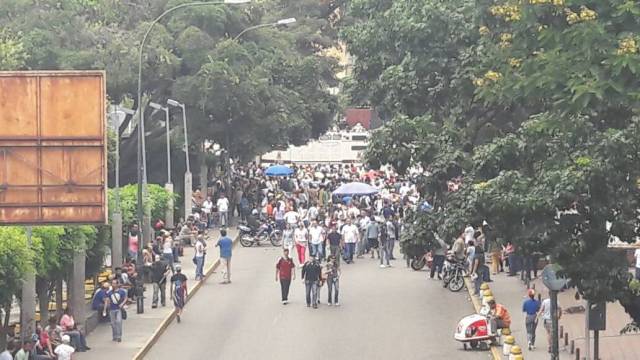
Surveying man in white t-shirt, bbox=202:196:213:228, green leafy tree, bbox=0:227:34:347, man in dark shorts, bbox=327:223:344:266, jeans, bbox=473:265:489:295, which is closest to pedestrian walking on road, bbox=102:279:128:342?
green leafy tree, bbox=0:227:34:347

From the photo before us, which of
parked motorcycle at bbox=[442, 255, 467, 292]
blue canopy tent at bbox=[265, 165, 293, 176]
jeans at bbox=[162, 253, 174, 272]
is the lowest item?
parked motorcycle at bbox=[442, 255, 467, 292]

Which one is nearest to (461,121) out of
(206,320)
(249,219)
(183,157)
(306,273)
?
(306,273)

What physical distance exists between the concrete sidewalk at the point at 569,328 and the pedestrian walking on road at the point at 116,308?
25.5ft

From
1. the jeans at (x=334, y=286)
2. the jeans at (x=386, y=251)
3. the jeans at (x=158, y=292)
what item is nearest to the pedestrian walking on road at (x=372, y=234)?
the jeans at (x=386, y=251)

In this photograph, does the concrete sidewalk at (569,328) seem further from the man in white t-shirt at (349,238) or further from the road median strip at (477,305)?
the man in white t-shirt at (349,238)

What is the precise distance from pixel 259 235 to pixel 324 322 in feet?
52.4

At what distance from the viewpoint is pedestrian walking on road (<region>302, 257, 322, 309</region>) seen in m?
31.2

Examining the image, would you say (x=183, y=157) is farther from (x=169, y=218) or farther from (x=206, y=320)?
(x=206, y=320)

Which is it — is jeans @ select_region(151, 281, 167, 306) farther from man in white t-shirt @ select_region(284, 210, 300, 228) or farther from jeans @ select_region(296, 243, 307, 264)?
man in white t-shirt @ select_region(284, 210, 300, 228)

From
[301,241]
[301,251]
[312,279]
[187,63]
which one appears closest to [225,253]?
[301,241]

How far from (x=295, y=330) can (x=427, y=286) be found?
704cm

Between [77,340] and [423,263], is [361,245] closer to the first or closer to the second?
[423,263]

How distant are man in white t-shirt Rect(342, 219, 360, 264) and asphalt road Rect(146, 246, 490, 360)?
1786 millimetres

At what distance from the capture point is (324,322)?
3011 centimetres
